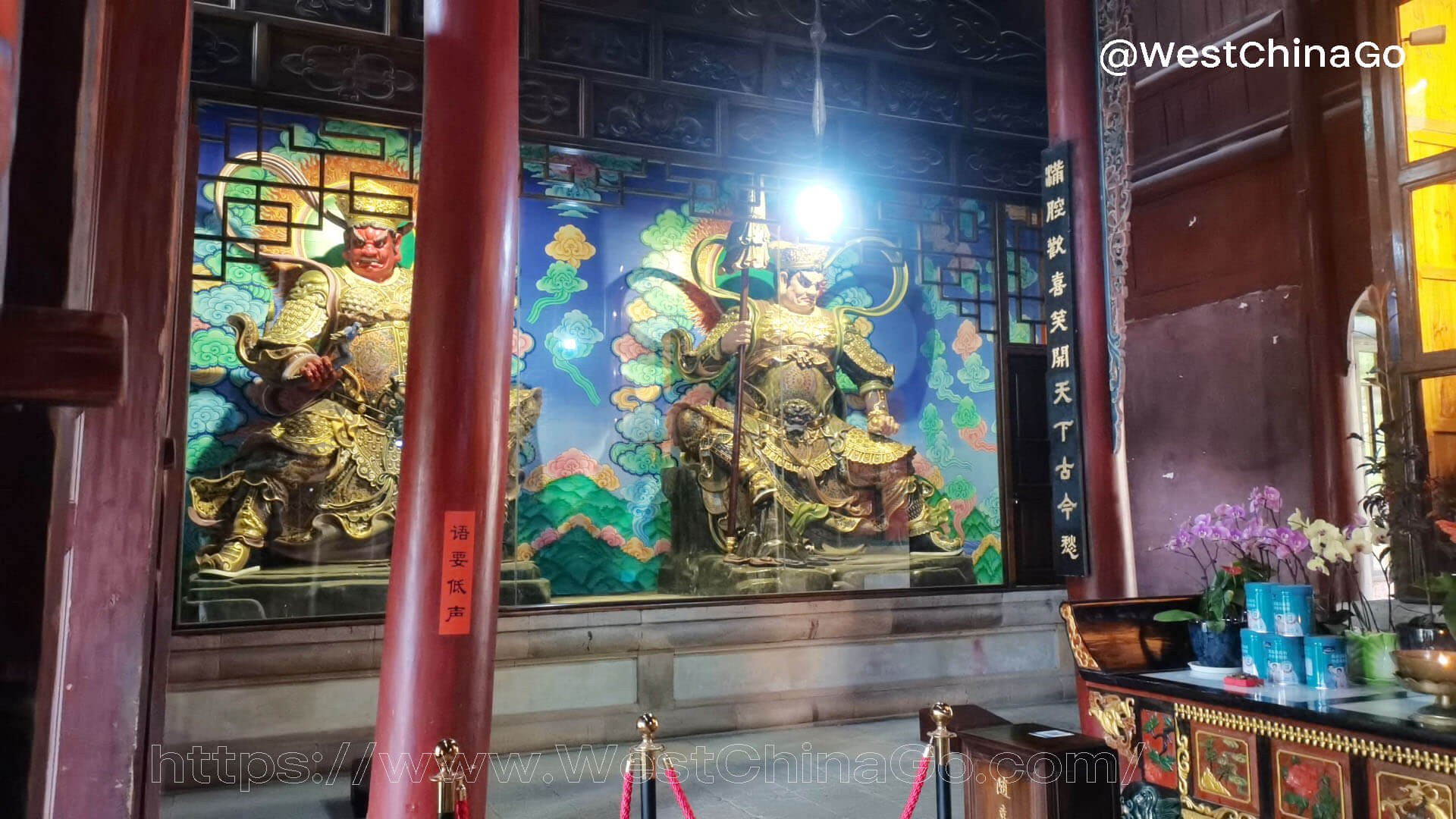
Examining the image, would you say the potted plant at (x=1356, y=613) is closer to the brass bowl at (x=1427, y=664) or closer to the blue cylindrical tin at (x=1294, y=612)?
the blue cylindrical tin at (x=1294, y=612)

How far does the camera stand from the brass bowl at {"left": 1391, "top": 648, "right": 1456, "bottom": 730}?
7.05 ft

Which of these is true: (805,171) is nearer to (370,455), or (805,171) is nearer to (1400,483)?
(370,455)

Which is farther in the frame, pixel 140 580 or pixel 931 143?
pixel 931 143

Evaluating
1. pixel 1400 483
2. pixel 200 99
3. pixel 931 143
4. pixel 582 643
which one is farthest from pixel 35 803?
pixel 931 143

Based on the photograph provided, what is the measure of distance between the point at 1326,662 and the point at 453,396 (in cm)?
279

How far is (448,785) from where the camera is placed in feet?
6.14

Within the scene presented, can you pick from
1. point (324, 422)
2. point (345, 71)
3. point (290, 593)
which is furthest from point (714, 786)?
point (345, 71)

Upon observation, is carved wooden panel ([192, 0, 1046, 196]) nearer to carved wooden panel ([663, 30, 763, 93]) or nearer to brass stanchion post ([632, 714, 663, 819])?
carved wooden panel ([663, 30, 763, 93])

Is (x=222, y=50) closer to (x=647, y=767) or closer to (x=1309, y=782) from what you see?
(x=647, y=767)

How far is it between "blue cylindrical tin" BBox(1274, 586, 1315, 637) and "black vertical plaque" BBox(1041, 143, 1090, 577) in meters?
1.53

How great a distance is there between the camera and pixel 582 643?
17.3 ft

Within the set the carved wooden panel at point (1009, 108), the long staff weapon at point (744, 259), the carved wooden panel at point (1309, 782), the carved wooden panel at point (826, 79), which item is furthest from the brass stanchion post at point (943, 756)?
the carved wooden panel at point (1009, 108)

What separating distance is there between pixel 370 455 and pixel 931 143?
4190mm

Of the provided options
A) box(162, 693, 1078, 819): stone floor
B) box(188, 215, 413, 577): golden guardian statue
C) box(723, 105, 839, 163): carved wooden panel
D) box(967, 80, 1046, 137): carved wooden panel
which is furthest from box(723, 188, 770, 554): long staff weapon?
box(188, 215, 413, 577): golden guardian statue
